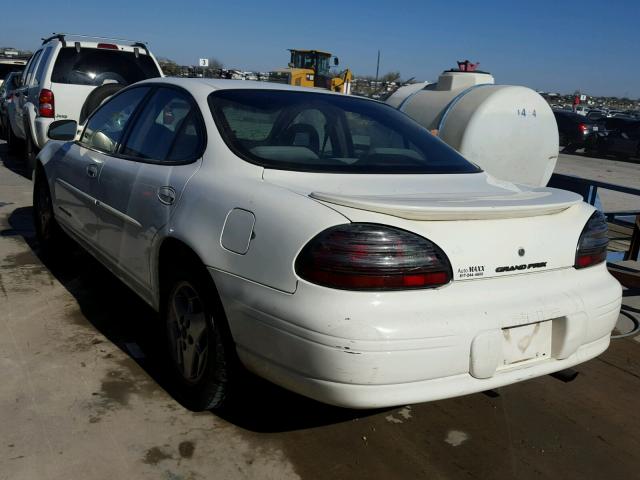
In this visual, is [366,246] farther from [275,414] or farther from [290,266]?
[275,414]

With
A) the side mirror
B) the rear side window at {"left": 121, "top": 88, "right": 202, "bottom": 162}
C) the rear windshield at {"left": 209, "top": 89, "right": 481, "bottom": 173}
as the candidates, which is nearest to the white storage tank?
the rear windshield at {"left": 209, "top": 89, "right": 481, "bottom": 173}

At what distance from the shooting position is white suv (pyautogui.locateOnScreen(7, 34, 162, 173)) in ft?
27.6

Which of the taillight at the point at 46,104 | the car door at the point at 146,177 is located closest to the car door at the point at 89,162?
the car door at the point at 146,177

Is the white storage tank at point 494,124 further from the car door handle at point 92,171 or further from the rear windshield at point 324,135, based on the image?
the car door handle at point 92,171

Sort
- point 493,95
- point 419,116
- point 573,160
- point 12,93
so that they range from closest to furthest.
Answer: point 493,95, point 419,116, point 12,93, point 573,160

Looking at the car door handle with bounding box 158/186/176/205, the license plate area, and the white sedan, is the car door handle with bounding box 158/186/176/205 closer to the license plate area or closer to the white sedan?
the white sedan

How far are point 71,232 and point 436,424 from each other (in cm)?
291

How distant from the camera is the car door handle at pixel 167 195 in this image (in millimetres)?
2953

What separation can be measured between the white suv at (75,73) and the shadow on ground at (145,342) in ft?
10.3

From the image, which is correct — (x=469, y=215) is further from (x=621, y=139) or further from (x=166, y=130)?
(x=621, y=139)

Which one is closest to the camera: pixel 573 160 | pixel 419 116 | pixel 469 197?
pixel 469 197

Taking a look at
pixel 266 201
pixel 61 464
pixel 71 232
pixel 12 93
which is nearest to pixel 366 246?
pixel 266 201

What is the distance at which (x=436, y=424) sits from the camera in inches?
119

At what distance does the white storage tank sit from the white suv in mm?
4318
